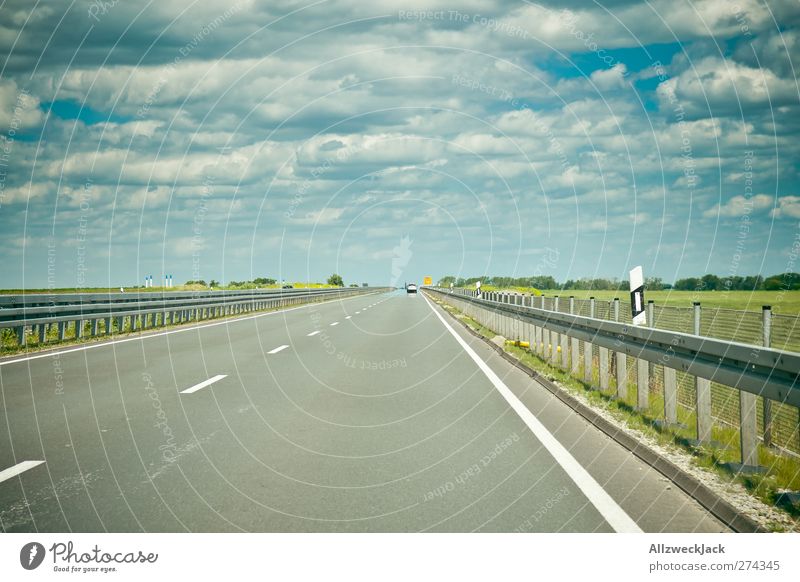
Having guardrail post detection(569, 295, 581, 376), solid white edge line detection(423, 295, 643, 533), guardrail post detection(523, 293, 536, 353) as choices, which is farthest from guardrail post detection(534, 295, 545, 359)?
solid white edge line detection(423, 295, 643, 533)

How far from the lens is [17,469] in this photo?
7320 millimetres

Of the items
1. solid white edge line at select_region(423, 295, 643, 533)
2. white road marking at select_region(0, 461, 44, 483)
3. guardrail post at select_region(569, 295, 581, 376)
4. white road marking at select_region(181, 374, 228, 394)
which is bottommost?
white road marking at select_region(181, 374, 228, 394)

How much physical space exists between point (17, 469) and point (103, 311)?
1852 cm

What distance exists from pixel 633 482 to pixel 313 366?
392 inches

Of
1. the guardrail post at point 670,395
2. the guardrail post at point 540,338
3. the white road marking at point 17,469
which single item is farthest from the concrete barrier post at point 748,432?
the guardrail post at point 540,338

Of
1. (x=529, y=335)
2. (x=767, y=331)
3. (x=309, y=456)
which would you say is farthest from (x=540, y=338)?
(x=309, y=456)

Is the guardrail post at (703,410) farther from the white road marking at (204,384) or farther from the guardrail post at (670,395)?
the white road marking at (204,384)

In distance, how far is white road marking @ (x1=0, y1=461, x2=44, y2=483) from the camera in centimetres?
705

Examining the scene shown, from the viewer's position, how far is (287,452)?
8297 mm

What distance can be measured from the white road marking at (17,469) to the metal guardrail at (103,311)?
13.1 m

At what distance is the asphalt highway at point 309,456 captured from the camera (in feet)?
19.5

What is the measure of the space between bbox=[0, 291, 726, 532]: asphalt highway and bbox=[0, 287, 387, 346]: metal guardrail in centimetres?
479

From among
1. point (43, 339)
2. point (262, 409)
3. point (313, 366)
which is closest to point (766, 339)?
point (262, 409)

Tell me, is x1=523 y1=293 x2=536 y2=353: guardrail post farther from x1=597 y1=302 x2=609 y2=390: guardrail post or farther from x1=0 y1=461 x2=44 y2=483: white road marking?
x1=0 y1=461 x2=44 y2=483: white road marking
